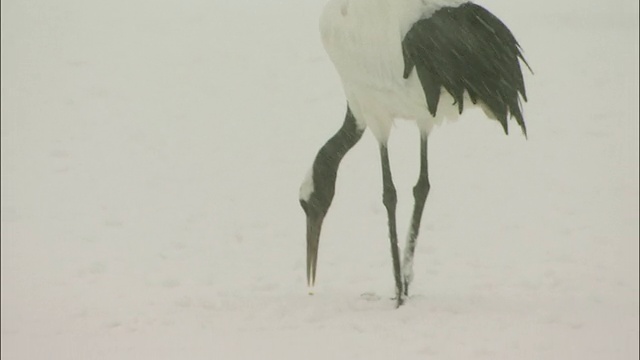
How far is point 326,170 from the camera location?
287 centimetres

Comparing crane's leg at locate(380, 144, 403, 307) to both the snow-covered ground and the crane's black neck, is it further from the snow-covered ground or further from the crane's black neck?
the crane's black neck

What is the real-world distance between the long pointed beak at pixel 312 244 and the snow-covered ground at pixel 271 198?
0.15 feet

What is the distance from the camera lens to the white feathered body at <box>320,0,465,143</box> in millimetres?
2551

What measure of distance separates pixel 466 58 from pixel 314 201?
648mm

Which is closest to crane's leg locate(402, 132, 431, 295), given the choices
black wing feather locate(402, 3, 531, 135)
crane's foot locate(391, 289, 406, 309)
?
crane's foot locate(391, 289, 406, 309)

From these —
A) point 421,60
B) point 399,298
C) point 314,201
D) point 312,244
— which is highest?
point 421,60

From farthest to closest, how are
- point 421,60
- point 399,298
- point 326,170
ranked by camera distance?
point 326,170 < point 399,298 < point 421,60

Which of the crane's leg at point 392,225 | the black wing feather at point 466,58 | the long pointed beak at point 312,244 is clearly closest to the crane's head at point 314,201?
the long pointed beak at point 312,244

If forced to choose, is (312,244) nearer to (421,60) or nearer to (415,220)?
(415,220)

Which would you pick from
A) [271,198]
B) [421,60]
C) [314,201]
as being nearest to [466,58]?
[421,60]

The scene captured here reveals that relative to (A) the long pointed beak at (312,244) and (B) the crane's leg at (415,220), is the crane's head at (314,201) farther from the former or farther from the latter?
(B) the crane's leg at (415,220)

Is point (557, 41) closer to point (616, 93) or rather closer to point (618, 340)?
point (616, 93)

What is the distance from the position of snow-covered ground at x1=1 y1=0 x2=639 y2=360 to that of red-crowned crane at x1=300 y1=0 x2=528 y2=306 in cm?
51

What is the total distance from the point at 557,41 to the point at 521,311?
2.36 meters
